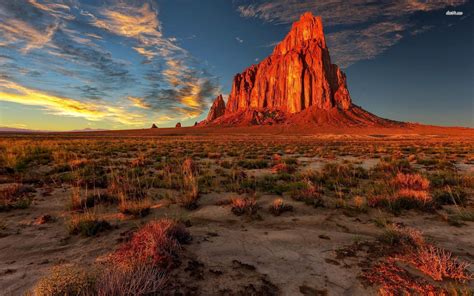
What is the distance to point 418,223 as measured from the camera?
5.09 meters

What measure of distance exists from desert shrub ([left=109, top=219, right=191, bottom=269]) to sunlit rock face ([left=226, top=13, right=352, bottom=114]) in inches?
6058

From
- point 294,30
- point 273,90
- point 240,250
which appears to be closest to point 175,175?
point 240,250

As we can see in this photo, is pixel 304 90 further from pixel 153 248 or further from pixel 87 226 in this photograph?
pixel 153 248

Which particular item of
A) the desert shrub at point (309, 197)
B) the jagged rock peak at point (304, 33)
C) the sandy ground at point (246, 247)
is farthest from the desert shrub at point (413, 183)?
the jagged rock peak at point (304, 33)

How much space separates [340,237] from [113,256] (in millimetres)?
3964

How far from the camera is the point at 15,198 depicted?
629 centimetres

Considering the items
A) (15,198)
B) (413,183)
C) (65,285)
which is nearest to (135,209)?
(65,285)

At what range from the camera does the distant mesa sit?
138500mm

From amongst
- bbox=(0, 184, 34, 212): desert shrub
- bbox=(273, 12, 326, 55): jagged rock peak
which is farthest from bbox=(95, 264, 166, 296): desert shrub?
bbox=(273, 12, 326, 55): jagged rock peak

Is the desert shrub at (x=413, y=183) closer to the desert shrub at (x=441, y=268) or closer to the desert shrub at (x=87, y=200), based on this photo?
the desert shrub at (x=441, y=268)

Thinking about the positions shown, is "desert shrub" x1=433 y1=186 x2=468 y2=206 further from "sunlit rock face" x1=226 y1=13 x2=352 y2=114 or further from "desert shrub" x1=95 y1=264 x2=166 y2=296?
"sunlit rock face" x1=226 y1=13 x2=352 y2=114

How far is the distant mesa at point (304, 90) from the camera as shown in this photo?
138 m

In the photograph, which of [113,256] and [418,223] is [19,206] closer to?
[113,256]

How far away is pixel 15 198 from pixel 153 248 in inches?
227
